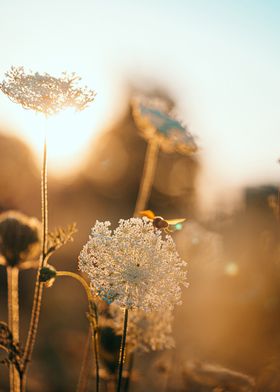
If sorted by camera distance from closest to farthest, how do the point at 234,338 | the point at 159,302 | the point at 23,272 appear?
the point at 159,302 < the point at 234,338 < the point at 23,272

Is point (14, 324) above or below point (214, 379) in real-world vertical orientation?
above

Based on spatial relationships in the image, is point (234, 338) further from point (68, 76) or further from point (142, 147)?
point (142, 147)

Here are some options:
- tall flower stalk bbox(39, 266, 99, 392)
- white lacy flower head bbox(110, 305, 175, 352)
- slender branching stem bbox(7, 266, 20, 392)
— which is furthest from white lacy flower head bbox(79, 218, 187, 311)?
white lacy flower head bbox(110, 305, 175, 352)

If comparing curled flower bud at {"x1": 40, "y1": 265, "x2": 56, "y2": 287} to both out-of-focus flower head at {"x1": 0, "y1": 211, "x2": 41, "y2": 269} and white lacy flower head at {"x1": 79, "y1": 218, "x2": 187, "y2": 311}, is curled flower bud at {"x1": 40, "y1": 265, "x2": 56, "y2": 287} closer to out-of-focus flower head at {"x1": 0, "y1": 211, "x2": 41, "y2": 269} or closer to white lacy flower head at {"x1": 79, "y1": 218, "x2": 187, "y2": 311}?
white lacy flower head at {"x1": 79, "y1": 218, "x2": 187, "y2": 311}

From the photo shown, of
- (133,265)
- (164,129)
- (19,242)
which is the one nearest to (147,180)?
(164,129)

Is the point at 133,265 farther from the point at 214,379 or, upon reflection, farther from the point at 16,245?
the point at 214,379

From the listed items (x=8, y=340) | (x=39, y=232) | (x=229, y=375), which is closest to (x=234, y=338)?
(x=229, y=375)

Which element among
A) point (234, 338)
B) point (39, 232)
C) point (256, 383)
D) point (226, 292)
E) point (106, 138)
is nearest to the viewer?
point (39, 232)

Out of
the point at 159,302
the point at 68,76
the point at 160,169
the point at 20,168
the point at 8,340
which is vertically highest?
the point at 160,169
